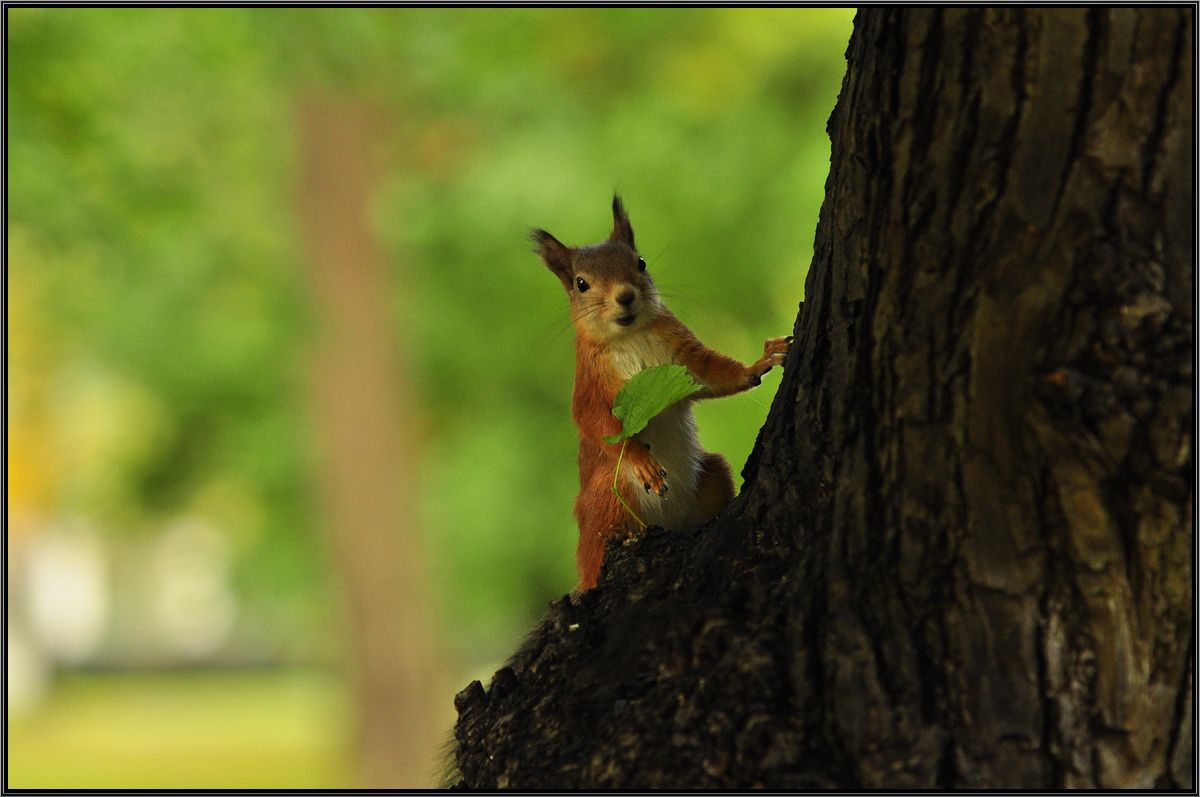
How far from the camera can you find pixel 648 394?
8.43ft

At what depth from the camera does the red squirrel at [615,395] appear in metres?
2.90

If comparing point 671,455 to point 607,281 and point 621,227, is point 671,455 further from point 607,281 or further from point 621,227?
point 621,227

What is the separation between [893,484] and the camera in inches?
72.1

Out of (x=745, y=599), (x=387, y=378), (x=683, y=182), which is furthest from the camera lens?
(x=387, y=378)

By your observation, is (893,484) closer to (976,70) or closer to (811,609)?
(811,609)

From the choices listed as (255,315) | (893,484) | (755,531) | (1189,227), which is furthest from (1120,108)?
(255,315)

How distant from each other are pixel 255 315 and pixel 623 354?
25.1ft

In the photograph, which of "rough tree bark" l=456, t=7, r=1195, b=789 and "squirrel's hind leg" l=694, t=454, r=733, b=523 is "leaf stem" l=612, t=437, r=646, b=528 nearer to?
"squirrel's hind leg" l=694, t=454, r=733, b=523

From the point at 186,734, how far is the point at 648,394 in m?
16.9

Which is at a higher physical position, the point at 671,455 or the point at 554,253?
the point at 554,253

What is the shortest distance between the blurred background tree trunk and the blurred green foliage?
187 millimetres

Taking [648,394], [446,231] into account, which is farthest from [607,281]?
[446,231]

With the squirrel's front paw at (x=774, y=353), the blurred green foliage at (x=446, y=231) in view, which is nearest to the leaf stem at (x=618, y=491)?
the squirrel's front paw at (x=774, y=353)

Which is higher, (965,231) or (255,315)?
(255,315)
